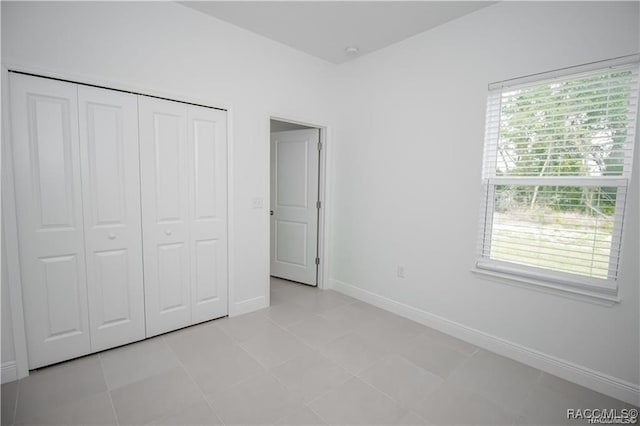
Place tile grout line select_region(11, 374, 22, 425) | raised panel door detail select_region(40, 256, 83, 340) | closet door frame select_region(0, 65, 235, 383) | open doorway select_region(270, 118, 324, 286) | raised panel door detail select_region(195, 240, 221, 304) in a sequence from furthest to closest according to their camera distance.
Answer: open doorway select_region(270, 118, 324, 286), raised panel door detail select_region(195, 240, 221, 304), raised panel door detail select_region(40, 256, 83, 340), closet door frame select_region(0, 65, 235, 383), tile grout line select_region(11, 374, 22, 425)

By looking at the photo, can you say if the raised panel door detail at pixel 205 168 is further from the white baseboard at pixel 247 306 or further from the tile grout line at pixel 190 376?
the tile grout line at pixel 190 376

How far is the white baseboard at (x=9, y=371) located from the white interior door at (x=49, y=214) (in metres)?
0.09


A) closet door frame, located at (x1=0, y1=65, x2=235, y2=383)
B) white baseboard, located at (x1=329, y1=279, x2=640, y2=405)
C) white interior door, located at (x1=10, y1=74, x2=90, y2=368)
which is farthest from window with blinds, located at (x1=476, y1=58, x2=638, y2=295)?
white interior door, located at (x1=10, y1=74, x2=90, y2=368)

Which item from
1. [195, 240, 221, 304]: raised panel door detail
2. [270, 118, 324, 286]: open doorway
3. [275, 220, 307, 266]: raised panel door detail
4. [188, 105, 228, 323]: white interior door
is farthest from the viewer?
[275, 220, 307, 266]: raised panel door detail

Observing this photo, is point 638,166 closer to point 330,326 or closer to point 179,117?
point 330,326

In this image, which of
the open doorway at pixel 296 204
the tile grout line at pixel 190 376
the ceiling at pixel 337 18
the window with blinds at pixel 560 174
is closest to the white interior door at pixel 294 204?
the open doorway at pixel 296 204

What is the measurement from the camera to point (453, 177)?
276 cm

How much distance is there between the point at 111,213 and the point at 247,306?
5.11 ft

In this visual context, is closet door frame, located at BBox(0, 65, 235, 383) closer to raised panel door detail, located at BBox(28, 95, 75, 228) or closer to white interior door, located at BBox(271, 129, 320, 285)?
raised panel door detail, located at BBox(28, 95, 75, 228)

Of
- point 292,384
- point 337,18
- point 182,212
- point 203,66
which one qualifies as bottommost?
point 292,384

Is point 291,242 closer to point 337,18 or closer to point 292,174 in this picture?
point 292,174

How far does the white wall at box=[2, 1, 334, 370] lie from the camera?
80.2 inches

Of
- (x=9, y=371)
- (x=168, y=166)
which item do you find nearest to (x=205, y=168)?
(x=168, y=166)

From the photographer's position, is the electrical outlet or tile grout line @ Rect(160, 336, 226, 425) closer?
tile grout line @ Rect(160, 336, 226, 425)
